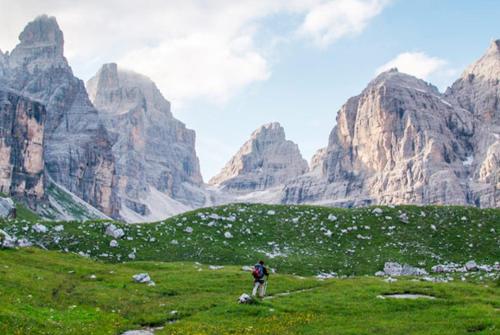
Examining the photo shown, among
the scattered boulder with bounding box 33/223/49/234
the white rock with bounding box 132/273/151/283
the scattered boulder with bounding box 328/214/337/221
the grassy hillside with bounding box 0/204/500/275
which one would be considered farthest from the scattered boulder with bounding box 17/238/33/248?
the scattered boulder with bounding box 328/214/337/221

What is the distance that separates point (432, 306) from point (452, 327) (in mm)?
5261

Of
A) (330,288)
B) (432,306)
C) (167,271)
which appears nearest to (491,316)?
(432,306)

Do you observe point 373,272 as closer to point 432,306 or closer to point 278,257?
point 278,257

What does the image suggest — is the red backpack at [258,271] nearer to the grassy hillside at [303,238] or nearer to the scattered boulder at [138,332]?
the scattered boulder at [138,332]

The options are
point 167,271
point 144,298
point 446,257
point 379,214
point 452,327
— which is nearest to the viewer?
point 452,327

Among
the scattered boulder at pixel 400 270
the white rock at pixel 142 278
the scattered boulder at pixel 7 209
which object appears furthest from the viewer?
the scattered boulder at pixel 7 209

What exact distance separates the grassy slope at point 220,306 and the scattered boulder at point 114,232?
59.2 ft

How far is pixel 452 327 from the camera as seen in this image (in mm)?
24078

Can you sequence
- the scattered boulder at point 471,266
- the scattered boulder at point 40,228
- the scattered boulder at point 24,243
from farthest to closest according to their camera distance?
the scattered boulder at point 40,228, the scattered boulder at point 24,243, the scattered boulder at point 471,266

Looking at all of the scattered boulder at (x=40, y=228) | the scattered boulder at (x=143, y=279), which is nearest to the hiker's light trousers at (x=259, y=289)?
the scattered boulder at (x=143, y=279)

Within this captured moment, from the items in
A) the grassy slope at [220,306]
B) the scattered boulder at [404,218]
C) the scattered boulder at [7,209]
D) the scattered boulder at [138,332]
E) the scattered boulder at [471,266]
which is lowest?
the scattered boulder at [138,332]

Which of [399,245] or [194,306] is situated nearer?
[194,306]

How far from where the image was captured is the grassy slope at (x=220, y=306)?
24.2 metres

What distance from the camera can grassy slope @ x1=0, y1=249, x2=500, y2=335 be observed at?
24.2 m
